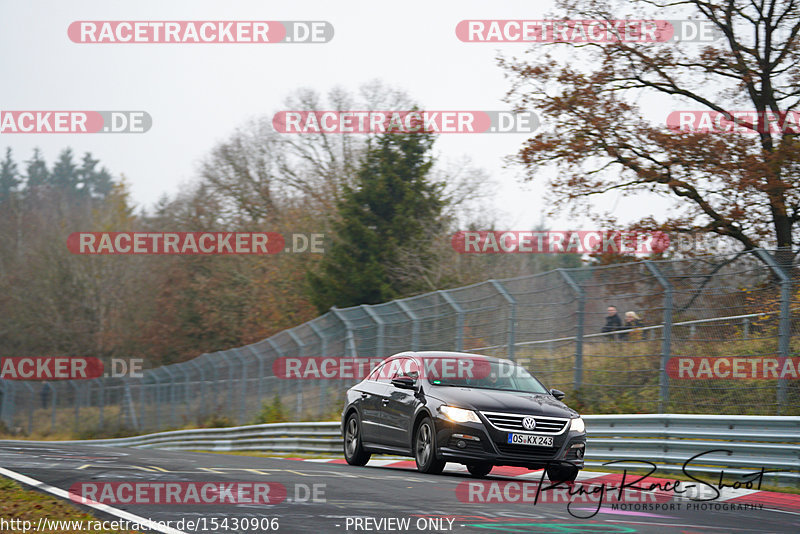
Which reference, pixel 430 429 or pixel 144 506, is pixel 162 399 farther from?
pixel 144 506

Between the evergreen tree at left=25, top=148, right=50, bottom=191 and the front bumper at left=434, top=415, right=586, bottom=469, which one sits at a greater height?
the evergreen tree at left=25, top=148, right=50, bottom=191

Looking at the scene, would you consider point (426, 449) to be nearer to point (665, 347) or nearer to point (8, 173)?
point (665, 347)

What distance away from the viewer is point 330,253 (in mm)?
45750

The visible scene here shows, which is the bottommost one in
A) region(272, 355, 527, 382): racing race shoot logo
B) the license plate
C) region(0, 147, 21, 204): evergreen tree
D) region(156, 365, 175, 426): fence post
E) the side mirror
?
region(156, 365, 175, 426): fence post

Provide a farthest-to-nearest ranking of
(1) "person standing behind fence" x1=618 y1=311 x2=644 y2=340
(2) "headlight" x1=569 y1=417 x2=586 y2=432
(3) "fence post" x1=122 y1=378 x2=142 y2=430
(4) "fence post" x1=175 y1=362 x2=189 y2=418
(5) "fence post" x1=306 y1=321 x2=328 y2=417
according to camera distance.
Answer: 1. (3) "fence post" x1=122 y1=378 x2=142 y2=430
2. (4) "fence post" x1=175 y1=362 x2=189 y2=418
3. (5) "fence post" x1=306 y1=321 x2=328 y2=417
4. (1) "person standing behind fence" x1=618 y1=311 x2=644 y2=340
5. (2) "headlight" x1=569 y1=417 x2=586 y2=432

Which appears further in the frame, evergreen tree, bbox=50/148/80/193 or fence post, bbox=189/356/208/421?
evergreen tree, bbox=50/148/80/193

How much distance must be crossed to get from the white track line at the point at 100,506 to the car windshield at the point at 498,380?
14.8 feet

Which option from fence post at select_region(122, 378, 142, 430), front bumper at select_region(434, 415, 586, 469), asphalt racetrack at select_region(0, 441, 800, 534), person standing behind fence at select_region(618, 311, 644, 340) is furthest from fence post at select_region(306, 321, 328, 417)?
fence post at select_region(122, 378, 142, 430)

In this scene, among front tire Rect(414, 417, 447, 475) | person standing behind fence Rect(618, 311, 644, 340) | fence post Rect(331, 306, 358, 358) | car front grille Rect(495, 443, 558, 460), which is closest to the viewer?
car front grille Rect(495, 443, 558, 460)

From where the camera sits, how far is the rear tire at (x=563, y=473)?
37.8 ft

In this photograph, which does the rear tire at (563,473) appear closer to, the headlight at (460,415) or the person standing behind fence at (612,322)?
the headlight at (460,415)

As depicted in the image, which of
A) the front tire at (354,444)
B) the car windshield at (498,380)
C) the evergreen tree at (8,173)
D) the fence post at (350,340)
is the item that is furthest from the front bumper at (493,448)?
the evergreen tree at (8,173)

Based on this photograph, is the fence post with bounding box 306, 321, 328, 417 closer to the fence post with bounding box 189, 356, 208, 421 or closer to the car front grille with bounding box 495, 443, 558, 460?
the fence post with bounding box 189, 356, 208, 421

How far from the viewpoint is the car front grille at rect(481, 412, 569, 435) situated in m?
11.2
